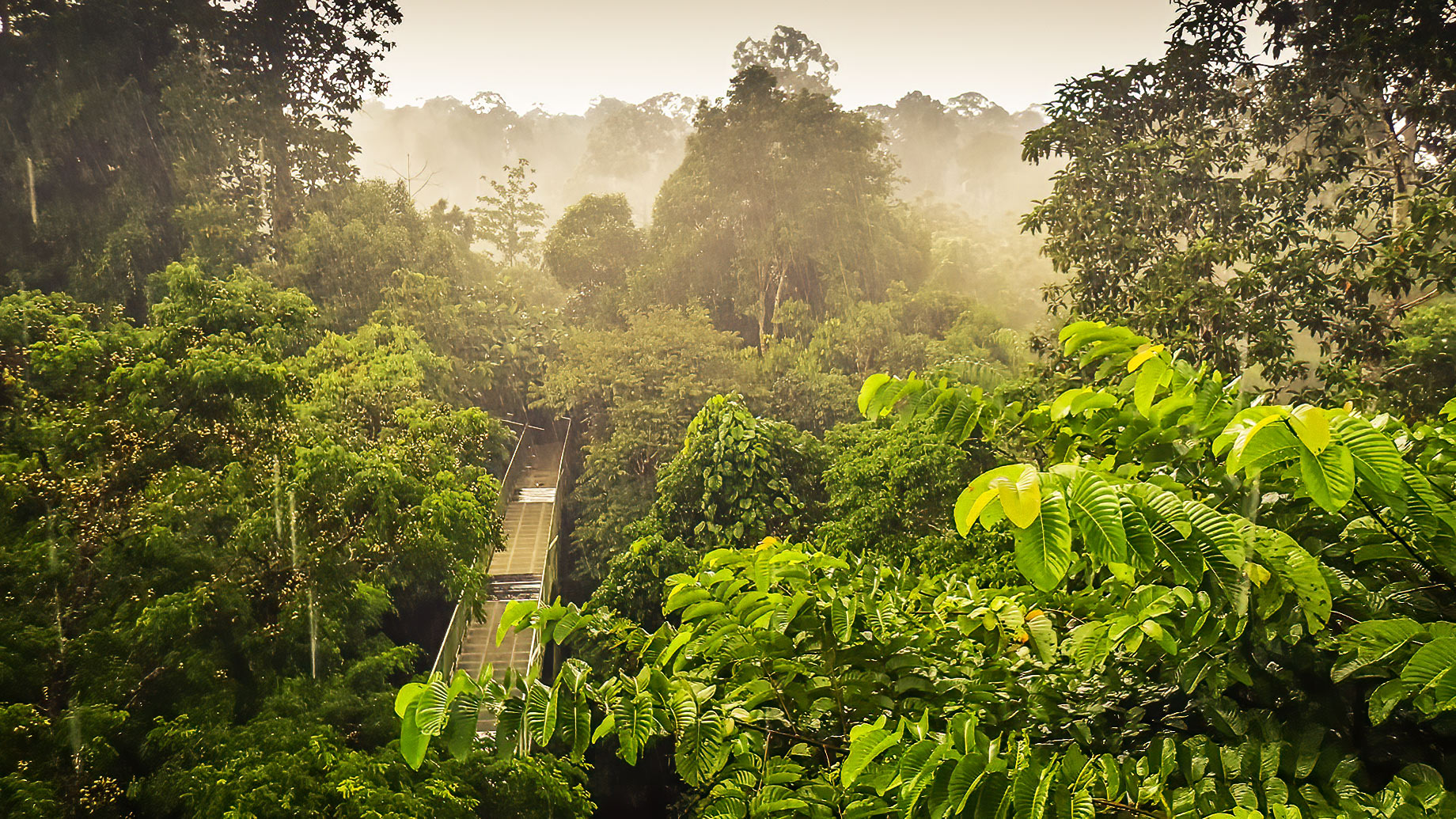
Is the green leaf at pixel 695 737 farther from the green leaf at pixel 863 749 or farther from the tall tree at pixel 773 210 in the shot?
the tall tree at pixel 773 210

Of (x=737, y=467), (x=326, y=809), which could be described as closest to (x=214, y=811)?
(x=326, y=809)

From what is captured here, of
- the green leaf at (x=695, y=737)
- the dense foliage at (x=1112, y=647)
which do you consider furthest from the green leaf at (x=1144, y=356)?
the green leaf at (x=695, y=737)

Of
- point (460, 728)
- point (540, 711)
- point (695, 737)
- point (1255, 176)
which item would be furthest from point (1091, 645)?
point (1255, 176)

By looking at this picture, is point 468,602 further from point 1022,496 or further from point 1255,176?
point 1255,176

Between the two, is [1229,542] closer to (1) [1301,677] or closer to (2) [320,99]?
(1) [1301,677]

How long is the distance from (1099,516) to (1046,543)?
0.06 m

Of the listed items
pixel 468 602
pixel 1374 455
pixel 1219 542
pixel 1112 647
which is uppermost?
pixel 1374 455

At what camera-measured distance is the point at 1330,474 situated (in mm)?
808

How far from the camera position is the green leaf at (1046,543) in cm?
77

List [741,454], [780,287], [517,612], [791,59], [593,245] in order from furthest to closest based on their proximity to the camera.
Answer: [791,59] → [593,245] → [780,287] → [741,454] → [517,612]

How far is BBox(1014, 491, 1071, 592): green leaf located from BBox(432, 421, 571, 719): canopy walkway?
587 cm

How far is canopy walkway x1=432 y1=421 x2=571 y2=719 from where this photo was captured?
32.7 feet

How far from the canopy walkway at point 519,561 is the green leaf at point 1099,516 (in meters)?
5.90

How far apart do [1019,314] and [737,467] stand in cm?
1361
